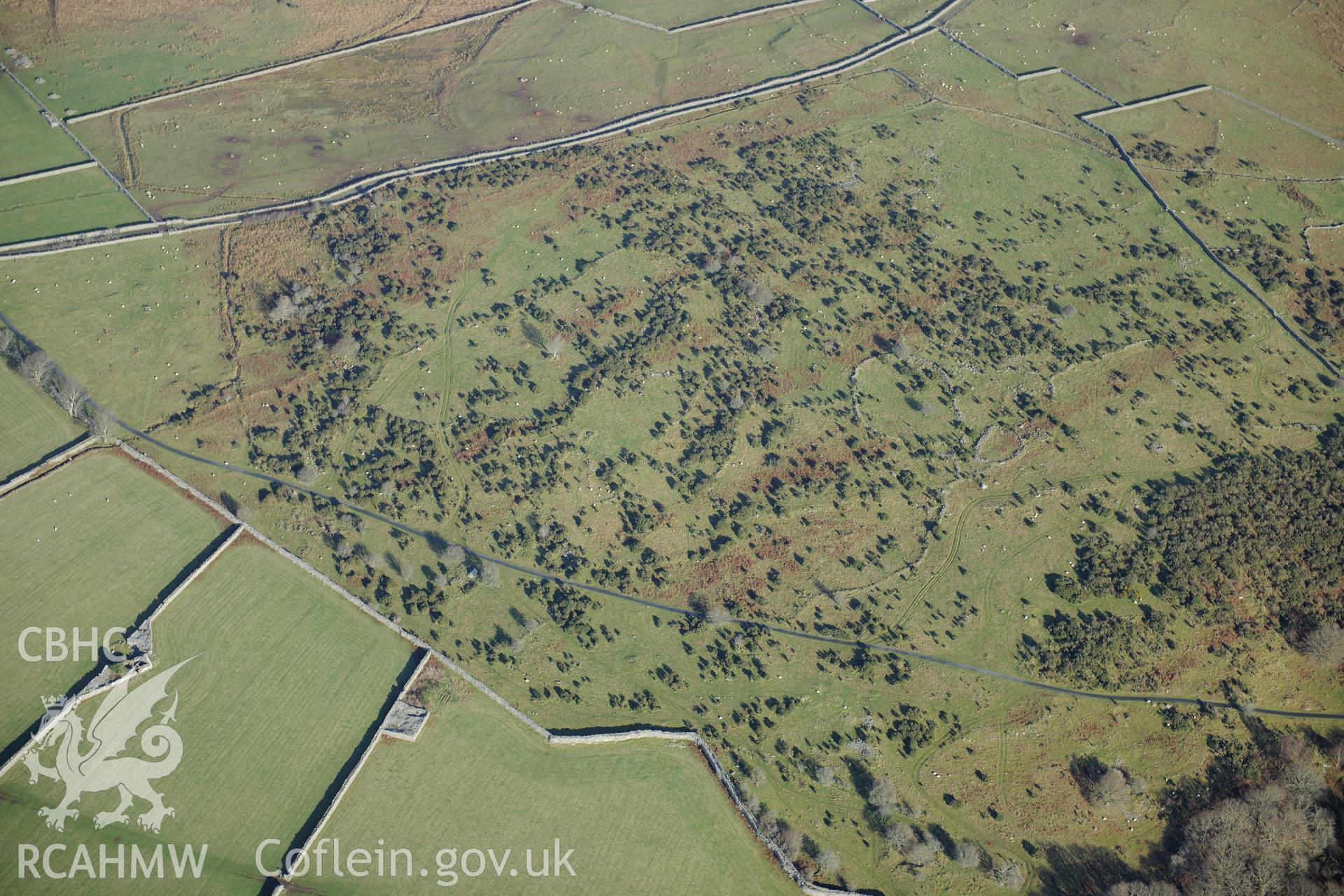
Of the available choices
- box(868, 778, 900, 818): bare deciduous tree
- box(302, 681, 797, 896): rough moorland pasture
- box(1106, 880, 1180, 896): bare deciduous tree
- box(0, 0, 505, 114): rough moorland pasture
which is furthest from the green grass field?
box(302, 681, 797, 896): rough moorland pasture

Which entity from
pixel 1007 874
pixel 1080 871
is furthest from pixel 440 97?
pixel 1080 871

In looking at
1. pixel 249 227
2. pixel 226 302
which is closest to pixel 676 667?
pixel 226 302

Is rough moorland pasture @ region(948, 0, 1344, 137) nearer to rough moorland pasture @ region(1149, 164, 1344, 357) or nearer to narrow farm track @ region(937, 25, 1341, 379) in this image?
narrow farm track @ region(937, 25, 1341, 379)

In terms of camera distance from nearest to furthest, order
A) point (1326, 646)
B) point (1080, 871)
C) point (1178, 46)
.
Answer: point (1080, 871) → point (1326, 646) → point (1178, 46)

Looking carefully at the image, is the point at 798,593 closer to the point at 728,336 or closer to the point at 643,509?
the point at 643,509

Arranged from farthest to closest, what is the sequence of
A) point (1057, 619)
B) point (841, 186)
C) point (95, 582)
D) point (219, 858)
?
point (841, 186) → point (1057, 619) → point (95, 582) → point (219, 858)

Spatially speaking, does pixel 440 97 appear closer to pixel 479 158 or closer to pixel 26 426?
pixel 479 158
